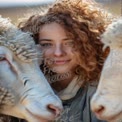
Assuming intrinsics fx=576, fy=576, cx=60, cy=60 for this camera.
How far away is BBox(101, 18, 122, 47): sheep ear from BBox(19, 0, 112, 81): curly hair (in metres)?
0.25

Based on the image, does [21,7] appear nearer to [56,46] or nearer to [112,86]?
[56,46]

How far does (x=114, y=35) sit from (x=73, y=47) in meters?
0.41

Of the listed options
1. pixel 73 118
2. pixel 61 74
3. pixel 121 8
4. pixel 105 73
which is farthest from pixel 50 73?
pixel 121 8

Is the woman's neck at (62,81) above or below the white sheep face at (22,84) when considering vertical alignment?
below

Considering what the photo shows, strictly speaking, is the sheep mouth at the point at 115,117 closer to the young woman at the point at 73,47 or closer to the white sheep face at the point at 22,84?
the white sheep face at the point at 22,84

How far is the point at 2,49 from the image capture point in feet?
8.52

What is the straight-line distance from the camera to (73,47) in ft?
9.45

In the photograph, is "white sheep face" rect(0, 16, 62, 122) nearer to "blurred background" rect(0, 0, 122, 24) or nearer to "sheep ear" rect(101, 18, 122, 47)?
"sheep ear" rect(101, 18, 122, 47)

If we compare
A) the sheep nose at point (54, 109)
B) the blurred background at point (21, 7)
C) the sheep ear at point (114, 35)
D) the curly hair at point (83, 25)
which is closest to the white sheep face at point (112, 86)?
the sheep ear at point (114, 35)

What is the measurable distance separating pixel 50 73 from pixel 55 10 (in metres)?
0.32

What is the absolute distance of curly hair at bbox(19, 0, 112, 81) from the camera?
286 cm

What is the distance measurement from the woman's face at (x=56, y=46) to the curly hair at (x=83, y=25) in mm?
25

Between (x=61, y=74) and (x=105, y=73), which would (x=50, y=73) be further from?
(x=105, y=73)

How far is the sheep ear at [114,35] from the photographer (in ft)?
8.17
